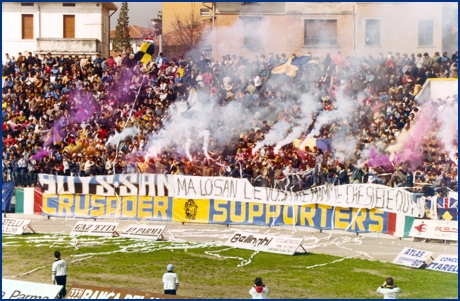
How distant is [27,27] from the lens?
1319 inches

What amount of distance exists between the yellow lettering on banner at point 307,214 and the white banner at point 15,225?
324 inches

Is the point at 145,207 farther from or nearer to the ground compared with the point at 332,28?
nearer to the ground

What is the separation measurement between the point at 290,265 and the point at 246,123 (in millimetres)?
8780

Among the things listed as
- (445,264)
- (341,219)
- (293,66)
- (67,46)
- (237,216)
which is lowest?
(445,264)

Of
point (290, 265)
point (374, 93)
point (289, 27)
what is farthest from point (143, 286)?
point (289, 27)

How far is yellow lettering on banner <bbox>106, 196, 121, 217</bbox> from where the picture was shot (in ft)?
82.2

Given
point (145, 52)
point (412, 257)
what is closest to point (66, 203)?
point (145, 52)

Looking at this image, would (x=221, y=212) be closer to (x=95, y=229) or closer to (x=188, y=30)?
(x=95, y=229)

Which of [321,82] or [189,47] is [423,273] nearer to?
[321,82]

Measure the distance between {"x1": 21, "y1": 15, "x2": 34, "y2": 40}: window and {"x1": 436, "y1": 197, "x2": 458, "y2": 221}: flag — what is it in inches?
775

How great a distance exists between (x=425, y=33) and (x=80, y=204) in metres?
13.7

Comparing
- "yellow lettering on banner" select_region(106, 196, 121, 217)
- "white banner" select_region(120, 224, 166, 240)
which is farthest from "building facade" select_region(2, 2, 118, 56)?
"white banner" select_region(120, 224, 166, 240)

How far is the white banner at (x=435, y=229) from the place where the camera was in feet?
67.8

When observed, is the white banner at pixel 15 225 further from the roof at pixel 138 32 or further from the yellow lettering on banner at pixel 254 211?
the roof at pixel 138 32
